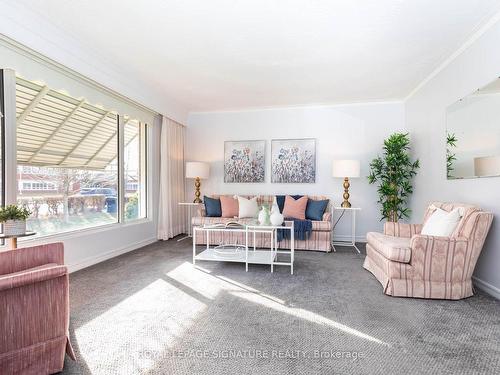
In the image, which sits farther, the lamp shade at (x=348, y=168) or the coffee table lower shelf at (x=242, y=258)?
the lamp shade at (x=348, y=168)

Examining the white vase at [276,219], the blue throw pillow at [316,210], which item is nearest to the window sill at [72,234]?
the white vase at [276,219]

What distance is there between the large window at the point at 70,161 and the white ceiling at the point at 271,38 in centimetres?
72

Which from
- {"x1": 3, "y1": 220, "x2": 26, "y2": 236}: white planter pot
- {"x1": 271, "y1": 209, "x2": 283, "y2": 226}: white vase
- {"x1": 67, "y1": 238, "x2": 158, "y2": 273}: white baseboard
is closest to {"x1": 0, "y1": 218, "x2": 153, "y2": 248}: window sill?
Result: {"x1": 67, "y1": 238, "x2": 158, "y2": 273}: white baseboard

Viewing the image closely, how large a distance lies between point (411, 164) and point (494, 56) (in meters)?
2.19

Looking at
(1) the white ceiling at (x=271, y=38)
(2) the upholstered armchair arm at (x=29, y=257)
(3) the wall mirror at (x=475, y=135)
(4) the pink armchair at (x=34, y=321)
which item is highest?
(1) the white ceiling at (x=271, y=38)

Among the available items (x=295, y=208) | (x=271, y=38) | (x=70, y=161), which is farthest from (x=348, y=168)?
(x=70, y=161)

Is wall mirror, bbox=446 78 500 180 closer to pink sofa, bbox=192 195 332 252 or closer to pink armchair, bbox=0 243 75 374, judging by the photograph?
pink sofa, bbox=192 195 332 252

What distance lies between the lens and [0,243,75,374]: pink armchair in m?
1.29

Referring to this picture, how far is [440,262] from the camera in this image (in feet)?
8.04

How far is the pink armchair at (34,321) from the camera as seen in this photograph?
1292mm

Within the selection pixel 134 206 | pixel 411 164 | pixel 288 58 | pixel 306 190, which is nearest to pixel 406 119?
pixel 411 164

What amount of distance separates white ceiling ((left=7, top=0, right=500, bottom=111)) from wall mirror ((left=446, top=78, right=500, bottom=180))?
0.66m

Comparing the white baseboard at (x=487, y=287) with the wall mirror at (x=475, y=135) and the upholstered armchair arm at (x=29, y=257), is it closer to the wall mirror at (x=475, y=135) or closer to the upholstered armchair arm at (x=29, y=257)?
the wall mirror at (x=475, y=135)

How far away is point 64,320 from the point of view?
4.89ft
